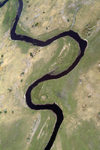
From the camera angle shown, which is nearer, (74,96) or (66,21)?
(74,96)

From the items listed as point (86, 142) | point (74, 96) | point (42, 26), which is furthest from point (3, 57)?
point (86, 142)

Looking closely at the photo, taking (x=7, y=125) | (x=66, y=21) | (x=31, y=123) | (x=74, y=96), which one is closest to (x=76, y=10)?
(x=66, y=21)

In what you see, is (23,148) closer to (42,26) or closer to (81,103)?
(81,103)

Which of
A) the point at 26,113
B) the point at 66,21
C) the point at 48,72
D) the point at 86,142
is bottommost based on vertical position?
the point at 86,142

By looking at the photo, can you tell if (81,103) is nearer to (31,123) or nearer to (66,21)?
(31,123)

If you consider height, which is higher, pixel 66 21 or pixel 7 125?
pixel 66 21

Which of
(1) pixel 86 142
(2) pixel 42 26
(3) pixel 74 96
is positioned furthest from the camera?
(2) pixel 42 26

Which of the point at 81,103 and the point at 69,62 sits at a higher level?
the point at 69,62

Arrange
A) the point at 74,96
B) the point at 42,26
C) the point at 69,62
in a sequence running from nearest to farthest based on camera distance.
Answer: the point at 74,96, the point at 69,62, the point at 42,26

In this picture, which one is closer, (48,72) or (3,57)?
(48,72)
